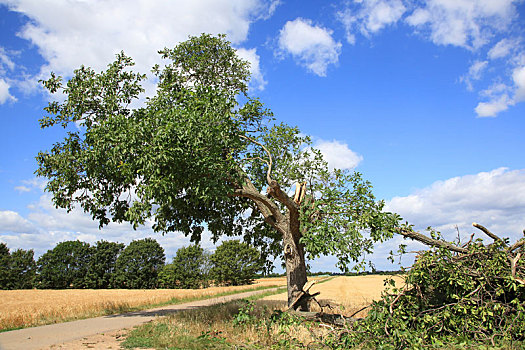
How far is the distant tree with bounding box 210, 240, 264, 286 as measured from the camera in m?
60.1

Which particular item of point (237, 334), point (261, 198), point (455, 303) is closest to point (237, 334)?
point (237, 334)

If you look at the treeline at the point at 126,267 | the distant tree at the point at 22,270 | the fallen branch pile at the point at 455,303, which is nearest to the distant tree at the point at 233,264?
the treeline at the point at 126,267

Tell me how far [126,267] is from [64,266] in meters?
11.9

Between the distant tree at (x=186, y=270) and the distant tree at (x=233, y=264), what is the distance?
9.03 ft

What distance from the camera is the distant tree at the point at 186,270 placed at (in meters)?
60.8

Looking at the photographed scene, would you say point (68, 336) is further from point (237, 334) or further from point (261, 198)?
point (261, 198)

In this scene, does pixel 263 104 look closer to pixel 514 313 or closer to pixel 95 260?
pixel 514 313

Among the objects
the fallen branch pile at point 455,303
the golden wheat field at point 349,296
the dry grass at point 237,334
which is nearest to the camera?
the fallen branch pile at point 455,303

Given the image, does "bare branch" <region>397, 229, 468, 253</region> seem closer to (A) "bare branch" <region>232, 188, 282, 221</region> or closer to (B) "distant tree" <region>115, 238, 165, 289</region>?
(A) "bare branch" <region>232, 188, 282, 221</region>

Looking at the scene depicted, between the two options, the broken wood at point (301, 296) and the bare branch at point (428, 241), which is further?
the broken wood at point (301, 296)

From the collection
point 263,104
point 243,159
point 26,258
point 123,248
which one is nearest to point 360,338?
point 243,159

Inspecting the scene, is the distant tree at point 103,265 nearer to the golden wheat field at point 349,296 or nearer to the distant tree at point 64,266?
the distant tree at point 64,266

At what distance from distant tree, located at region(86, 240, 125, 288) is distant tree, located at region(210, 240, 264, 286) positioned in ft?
64.9

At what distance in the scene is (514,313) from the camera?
880 cm
